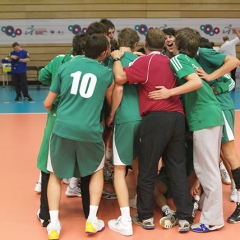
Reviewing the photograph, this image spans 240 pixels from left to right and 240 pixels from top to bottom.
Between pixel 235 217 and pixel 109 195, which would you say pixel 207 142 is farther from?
pixel 109 195

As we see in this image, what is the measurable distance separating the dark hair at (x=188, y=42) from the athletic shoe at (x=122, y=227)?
1455 millimetres

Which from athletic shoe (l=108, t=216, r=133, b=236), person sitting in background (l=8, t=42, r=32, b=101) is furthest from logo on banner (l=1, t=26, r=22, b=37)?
athletic shoe (l=108, t=216, r=133, b=236)

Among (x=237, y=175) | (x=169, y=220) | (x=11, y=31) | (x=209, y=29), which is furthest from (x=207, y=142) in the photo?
(x=11, y=31)

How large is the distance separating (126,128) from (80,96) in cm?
48

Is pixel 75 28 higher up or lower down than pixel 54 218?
higher up

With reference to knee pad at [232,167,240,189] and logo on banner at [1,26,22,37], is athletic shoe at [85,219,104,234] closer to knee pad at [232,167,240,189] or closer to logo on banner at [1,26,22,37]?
knee pad at [232,167,240,189]

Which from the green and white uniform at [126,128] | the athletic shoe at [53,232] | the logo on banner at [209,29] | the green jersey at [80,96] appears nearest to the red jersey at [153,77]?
the green and white uniform at [126,128]

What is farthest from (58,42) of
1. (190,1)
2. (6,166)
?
(6,166)

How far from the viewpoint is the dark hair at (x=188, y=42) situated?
2.91 metres

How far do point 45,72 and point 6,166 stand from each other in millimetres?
1833

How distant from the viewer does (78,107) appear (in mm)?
2795

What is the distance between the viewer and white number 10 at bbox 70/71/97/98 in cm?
277

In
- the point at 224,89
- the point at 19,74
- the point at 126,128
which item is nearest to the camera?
the point at 126,128

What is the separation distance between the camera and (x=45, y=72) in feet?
10.5
